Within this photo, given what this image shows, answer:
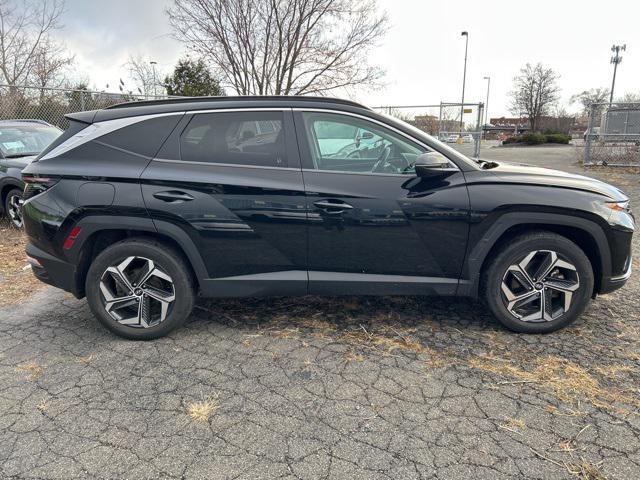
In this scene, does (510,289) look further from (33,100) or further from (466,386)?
(33,100)

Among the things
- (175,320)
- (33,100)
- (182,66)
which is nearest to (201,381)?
(175,320)

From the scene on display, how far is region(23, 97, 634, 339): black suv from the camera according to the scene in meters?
3.12

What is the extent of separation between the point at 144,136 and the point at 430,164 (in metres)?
2.08

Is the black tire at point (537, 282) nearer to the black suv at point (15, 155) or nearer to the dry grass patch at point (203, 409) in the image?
the dry grass patch at point (203, 409)

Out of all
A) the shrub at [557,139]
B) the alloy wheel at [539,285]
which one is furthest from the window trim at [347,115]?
the shrub at [557,139]

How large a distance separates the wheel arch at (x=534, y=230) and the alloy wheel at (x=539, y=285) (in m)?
0.19

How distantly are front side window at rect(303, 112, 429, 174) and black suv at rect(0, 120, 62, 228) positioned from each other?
5.51m

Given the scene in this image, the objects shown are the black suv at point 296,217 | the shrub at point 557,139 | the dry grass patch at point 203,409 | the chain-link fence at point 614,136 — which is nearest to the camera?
the dry grass patch at point 203,409

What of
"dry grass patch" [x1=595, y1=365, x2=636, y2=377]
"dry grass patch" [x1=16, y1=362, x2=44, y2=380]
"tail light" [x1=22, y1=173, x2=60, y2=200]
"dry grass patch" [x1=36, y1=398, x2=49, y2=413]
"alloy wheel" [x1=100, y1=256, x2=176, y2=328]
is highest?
"tail light" [x1=22, y1=173, x2=60, y2=200]

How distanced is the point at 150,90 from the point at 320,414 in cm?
2089

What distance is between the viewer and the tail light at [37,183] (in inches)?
126

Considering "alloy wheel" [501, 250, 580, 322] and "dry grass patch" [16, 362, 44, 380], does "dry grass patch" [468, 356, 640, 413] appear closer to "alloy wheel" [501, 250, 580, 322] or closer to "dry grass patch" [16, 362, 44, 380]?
"alloy wheel" [501, 250, 580, 322]

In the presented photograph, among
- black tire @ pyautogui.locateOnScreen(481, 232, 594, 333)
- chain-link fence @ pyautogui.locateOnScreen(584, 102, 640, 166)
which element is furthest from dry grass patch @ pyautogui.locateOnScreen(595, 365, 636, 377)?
chain-link fence @ pyautogui.locateOnScreen(584, 102, 640, 166)

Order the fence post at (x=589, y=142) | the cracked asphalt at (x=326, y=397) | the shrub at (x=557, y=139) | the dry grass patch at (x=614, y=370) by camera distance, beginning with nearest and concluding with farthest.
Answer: the cracked asphalt at (x=326, y=397) < the dry grass patch at (x=614, y=370) < the fence post at (x=589, y=142) < the shrub at (x=557, y=139)
